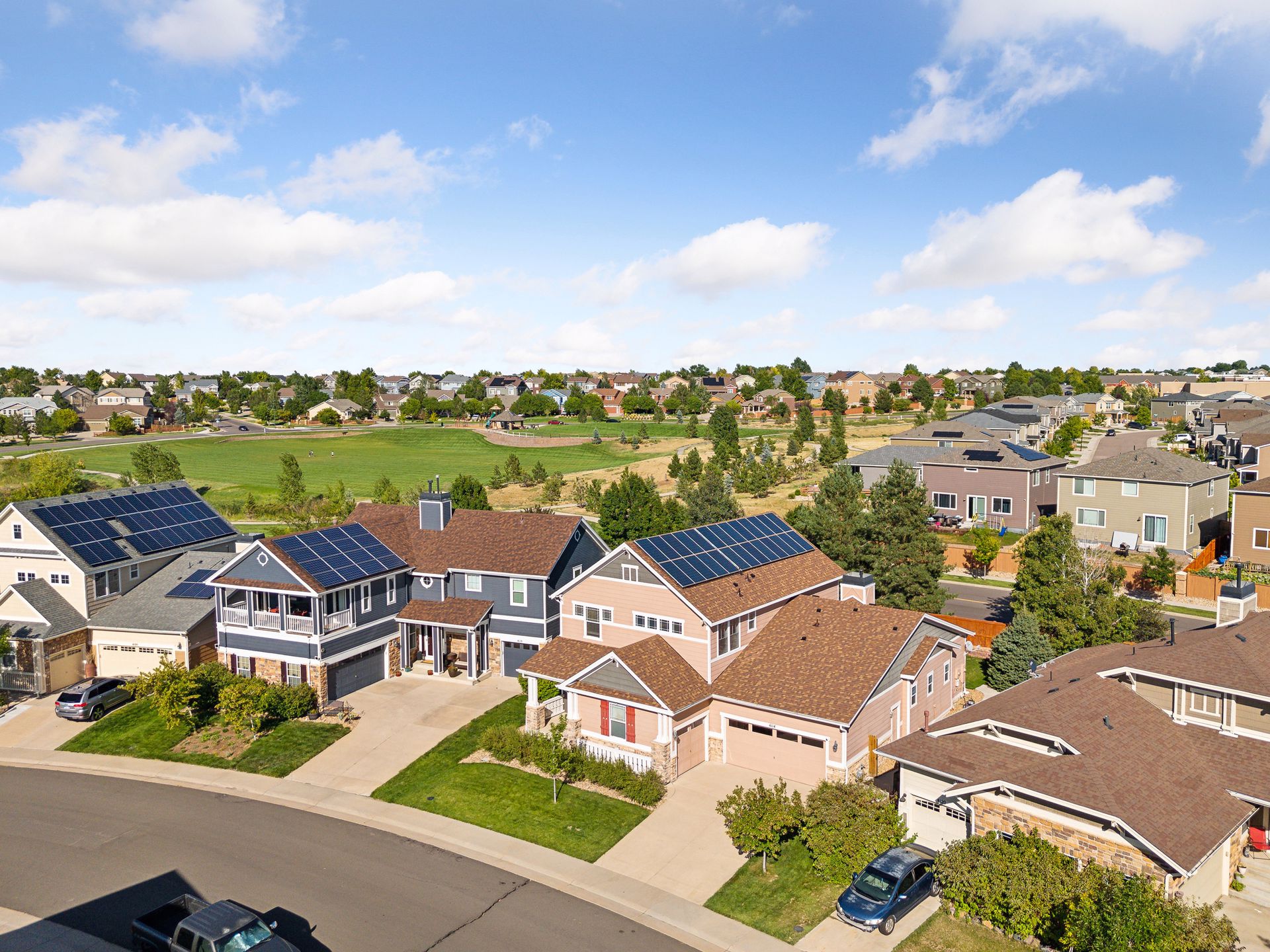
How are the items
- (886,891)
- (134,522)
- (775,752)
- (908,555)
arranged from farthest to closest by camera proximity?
(134,522) < (908,555) < (775,752) < (886,891)

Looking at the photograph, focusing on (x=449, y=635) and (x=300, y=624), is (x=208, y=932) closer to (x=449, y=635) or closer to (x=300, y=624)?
(x=300, y=624)

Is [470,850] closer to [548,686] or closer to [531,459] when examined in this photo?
[548,686]

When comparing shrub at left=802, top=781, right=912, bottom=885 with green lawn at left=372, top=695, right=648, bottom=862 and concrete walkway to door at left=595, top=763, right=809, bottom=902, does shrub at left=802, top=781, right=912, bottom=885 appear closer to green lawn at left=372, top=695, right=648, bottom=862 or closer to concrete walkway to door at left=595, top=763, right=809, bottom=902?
concrete walkway to door at left=595, top=763, right=809, bottom=902

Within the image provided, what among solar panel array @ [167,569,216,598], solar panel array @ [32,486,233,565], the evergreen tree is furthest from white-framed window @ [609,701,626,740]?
solar panel array @ [32,486,233,565]

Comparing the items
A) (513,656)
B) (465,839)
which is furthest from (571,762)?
(513,656)

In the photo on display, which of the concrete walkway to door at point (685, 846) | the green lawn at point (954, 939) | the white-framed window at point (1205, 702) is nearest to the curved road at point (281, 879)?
the concrete walkway to door at point (685, 846)

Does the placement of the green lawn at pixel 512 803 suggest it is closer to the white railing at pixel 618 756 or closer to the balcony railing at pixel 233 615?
the white railing at pixel 618 756

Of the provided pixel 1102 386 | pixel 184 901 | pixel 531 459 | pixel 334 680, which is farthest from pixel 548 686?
pixel 1102 386
